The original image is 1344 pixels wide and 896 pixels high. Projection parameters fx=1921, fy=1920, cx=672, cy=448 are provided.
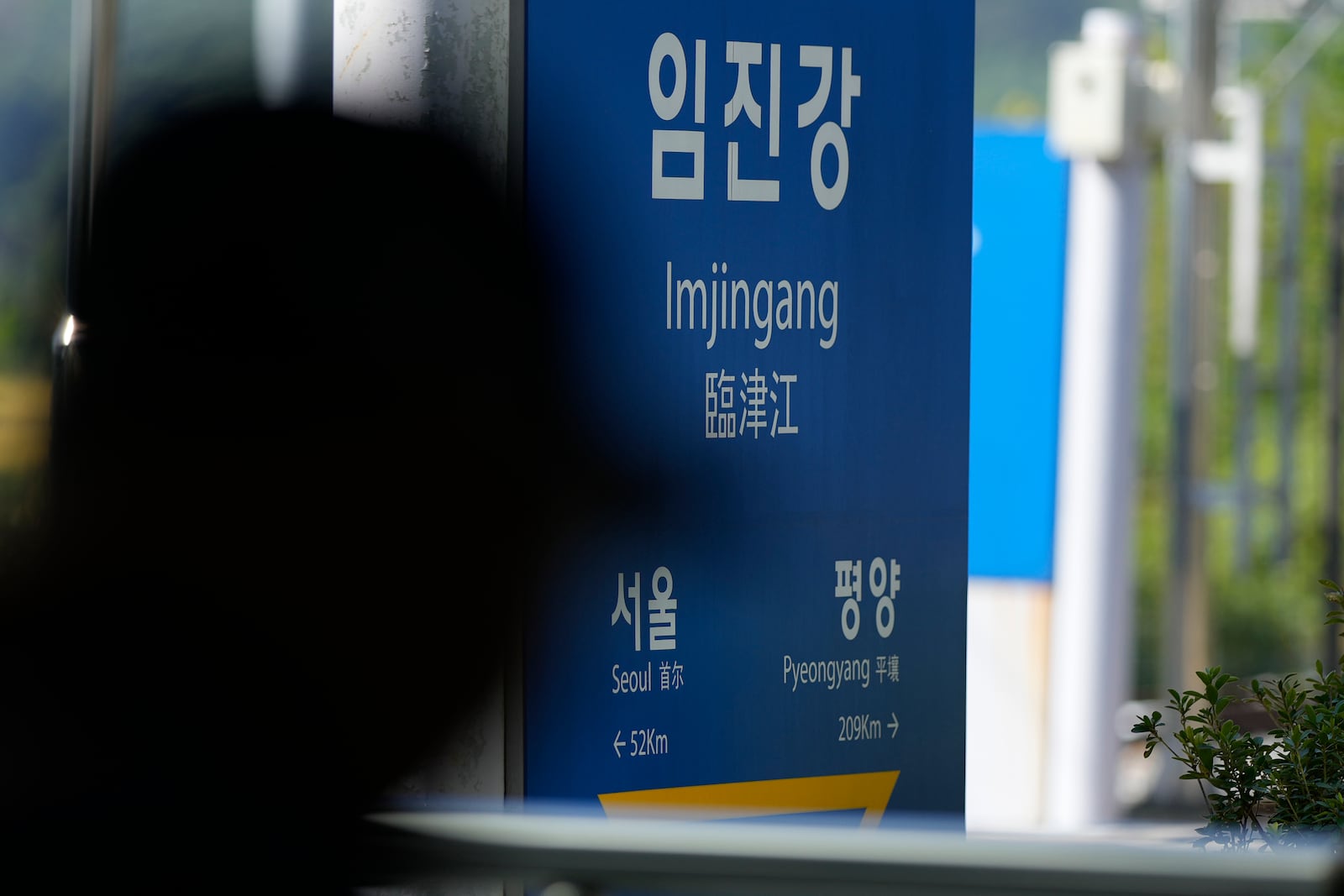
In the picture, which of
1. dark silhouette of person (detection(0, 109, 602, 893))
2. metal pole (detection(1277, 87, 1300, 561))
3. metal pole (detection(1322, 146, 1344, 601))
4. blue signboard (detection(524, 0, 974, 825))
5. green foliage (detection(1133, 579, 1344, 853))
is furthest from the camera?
metal pole (detection(1277, 87, 1300, 561))

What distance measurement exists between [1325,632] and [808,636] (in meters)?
6.73

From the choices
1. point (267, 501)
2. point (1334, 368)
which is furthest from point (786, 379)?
point (1334, 368)

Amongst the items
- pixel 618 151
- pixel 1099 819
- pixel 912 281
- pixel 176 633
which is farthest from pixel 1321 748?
pixel 1099 819

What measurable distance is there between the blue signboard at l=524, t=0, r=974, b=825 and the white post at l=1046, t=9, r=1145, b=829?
4556 mm

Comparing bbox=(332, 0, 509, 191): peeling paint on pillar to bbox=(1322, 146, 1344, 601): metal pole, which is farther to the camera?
bbox=(1322, 146, 1344, 601): metal pole

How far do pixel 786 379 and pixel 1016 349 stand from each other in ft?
16.0

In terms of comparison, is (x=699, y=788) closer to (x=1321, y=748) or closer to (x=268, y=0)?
(x=1321, y=748)

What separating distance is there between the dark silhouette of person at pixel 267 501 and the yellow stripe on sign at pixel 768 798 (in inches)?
75.4

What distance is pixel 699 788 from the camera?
9.29 feet

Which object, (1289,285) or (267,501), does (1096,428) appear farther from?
(267,501)

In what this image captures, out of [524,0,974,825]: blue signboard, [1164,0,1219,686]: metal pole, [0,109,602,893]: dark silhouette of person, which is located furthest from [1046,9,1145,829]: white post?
[0,109,602,893]: dark silhouette of person

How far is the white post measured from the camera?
7520mm

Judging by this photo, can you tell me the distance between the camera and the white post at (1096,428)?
24.7 ft

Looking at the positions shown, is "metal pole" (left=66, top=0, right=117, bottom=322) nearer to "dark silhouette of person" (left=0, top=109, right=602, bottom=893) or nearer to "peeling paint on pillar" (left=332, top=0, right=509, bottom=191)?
"peeling paint on pillar" (left=332, top=0, right=509, bottom=191)
